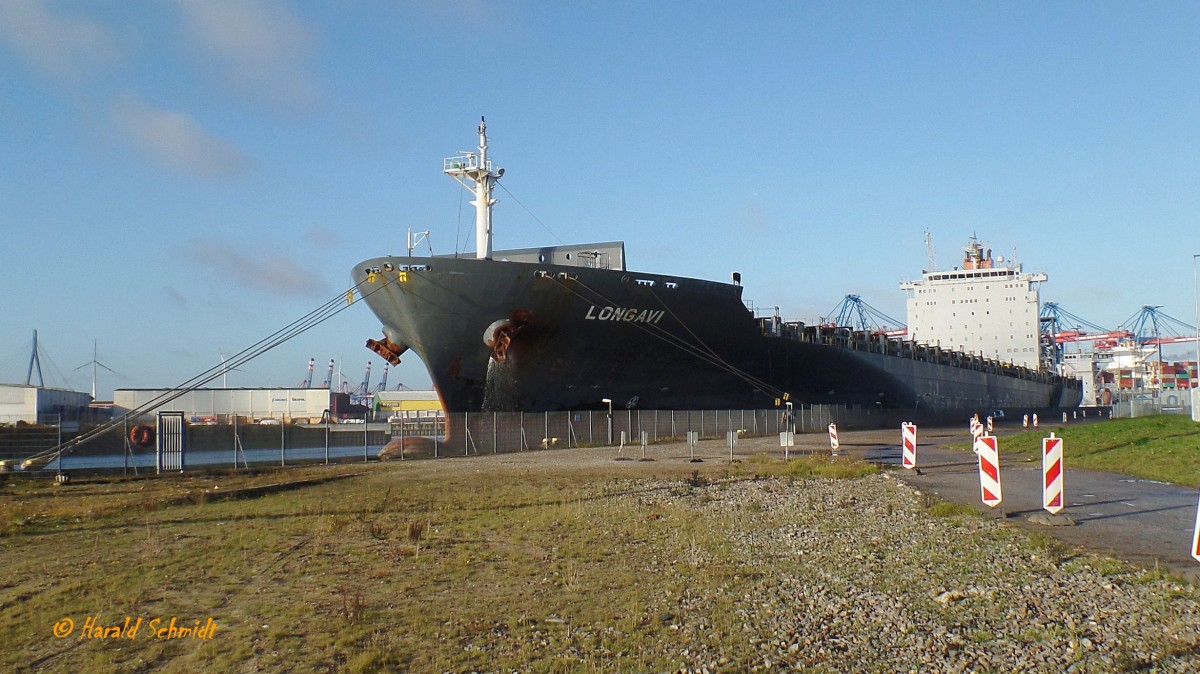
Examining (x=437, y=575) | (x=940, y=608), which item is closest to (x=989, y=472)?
(x=940, y=608)

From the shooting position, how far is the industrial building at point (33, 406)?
200 feet

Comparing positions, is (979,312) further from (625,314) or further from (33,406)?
(33,406)

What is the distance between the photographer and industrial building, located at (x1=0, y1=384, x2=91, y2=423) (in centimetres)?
6088

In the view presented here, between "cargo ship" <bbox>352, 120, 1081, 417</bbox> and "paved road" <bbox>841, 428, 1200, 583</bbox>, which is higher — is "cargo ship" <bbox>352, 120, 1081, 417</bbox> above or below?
above

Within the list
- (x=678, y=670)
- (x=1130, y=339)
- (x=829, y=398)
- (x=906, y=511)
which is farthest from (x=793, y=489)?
(x=1130, y=339)

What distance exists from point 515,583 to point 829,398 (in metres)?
38.0

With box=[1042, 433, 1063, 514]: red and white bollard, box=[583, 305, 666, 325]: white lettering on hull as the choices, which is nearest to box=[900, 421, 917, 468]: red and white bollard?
box=[1042, 433, 1063, 514]: red and white bollard

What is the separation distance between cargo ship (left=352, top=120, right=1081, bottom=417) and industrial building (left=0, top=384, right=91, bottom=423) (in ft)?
138

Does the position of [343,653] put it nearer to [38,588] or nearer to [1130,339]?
[38,588]

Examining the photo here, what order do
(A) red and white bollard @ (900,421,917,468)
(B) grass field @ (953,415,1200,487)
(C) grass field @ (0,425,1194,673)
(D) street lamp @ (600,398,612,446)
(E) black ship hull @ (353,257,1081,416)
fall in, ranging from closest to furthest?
(C) grass field @ (0,425,1194,673)
(B) grass field @ (953,415,1200,487)
(A) red and white bollard @ (900,421,917,468)
(E) black ship hull @ (353,257,1081,416)
(D) street lamp @ (600,398,612,446)

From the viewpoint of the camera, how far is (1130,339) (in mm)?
128000

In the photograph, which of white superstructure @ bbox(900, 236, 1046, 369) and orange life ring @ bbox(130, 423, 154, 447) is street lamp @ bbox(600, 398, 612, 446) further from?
white superstructure @ bbox(900, 236, 1046, 369)

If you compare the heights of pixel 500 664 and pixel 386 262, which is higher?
pixel 386 262

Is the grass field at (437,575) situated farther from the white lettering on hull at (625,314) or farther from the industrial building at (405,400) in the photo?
the industrial building at (405,400)
